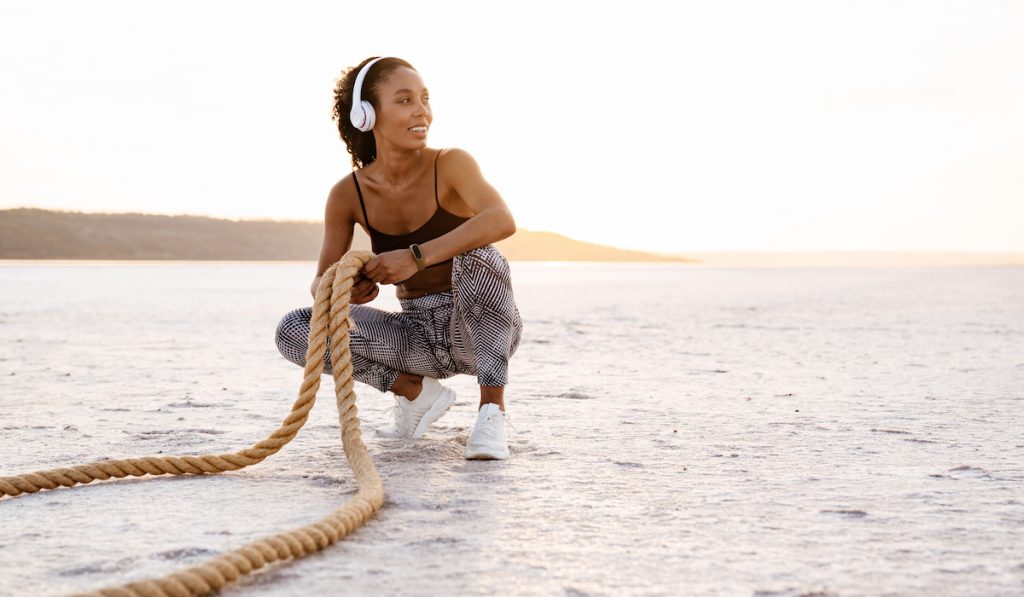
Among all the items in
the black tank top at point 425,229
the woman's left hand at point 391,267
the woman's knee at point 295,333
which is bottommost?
the woman's knee at point 295,333

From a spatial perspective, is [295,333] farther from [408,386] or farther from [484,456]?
[484,456]

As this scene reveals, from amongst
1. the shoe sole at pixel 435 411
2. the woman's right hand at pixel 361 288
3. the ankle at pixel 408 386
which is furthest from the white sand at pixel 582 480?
the woman's right hand at pixel 361 288

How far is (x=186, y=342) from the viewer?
850 centimetres

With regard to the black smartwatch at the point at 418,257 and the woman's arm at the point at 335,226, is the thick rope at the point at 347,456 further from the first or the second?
the woman's arm at the point at 335,226

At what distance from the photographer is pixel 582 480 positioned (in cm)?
310

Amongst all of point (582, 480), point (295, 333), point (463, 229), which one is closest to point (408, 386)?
point (295, 333)

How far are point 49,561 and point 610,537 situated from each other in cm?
130

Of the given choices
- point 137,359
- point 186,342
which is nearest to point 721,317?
point 186,342

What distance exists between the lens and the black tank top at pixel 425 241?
3605 mm

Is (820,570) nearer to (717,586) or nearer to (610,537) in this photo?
(717,586)

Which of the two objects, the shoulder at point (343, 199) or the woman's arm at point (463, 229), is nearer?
the woman's arm at point (463, 229)

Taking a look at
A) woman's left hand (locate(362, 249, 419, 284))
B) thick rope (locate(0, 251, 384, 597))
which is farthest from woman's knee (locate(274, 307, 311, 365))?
woman's left hand (locate(362, 249, 419, 284))

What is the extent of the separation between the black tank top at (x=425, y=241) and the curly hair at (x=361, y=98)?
0.10 metres

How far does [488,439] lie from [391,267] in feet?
2.23
